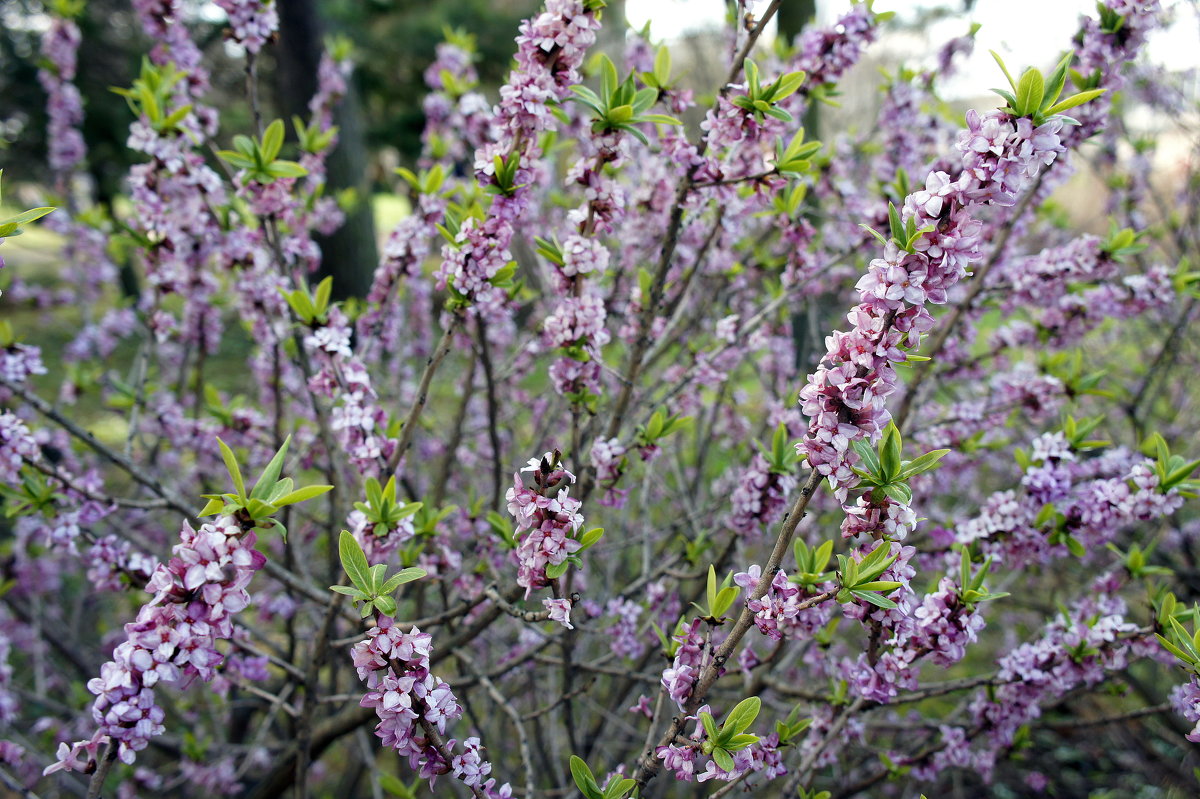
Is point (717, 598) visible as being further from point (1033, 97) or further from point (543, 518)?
point (1033, 97)

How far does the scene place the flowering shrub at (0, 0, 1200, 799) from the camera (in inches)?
50.3

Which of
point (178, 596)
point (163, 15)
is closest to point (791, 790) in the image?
point (178, 596)

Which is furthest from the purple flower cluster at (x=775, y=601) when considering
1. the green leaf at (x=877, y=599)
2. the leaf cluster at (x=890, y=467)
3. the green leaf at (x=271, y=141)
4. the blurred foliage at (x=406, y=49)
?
the blurred foliage at (x=406, y=49)

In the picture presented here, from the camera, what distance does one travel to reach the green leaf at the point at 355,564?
1.33 metres

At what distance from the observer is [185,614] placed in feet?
3.76

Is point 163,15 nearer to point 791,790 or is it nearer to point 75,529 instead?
point 75,529

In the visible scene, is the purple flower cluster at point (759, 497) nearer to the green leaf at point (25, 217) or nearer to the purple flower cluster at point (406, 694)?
the purple flower cluster at point (406, 694)

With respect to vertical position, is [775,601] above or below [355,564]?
A: below

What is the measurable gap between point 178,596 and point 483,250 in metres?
0.98

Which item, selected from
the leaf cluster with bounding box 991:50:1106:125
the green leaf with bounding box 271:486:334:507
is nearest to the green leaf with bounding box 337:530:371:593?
the green leaf with bounding box 271:486:334:507

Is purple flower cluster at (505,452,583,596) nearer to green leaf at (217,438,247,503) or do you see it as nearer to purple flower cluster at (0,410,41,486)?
green leaf at (217,438,247,503)

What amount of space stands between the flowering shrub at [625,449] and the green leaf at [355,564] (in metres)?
0.01

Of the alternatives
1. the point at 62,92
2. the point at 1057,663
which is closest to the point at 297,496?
the point at 1057,663

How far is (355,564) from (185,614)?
0.29 m
